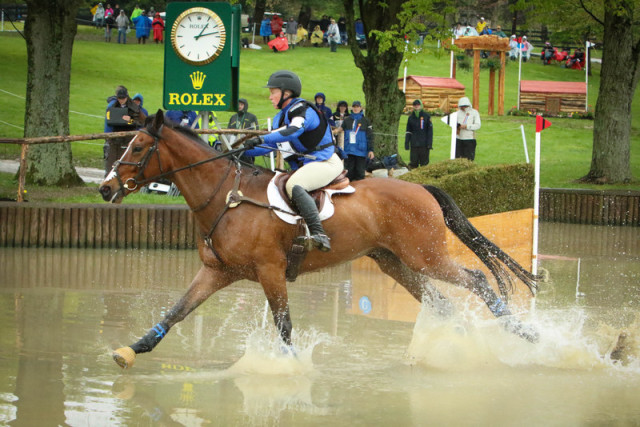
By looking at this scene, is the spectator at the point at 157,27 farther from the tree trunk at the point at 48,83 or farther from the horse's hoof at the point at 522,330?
the horse's hoof at the point at 522,330

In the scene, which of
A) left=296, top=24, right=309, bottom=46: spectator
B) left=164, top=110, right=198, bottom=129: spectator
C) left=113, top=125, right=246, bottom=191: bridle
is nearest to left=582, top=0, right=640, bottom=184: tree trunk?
left=164, top=110, right=198, bottom=129: spectator

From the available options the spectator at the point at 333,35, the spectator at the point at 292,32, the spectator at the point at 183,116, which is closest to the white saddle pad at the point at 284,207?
the spectator at the point at 183,116

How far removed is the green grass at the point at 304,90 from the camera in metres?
26.1

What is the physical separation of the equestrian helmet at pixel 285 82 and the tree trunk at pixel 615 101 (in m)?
14.5

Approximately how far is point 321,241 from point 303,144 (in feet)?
2.98

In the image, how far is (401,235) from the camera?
8047 millimetres

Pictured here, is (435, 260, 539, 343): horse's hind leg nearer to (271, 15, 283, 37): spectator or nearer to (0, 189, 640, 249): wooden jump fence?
(0, 189, 640, 249): wooden jump fence

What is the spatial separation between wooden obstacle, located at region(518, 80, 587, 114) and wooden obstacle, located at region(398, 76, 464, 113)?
3211 mm

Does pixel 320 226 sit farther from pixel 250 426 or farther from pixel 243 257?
pixel 250 426

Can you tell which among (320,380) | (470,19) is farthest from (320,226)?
(470,19)

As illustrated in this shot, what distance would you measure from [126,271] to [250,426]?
6.12 m

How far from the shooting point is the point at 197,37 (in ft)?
45.7

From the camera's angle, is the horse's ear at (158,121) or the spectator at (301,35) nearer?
the horse's ear at (158,121)

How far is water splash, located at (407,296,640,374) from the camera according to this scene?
7844 mm
